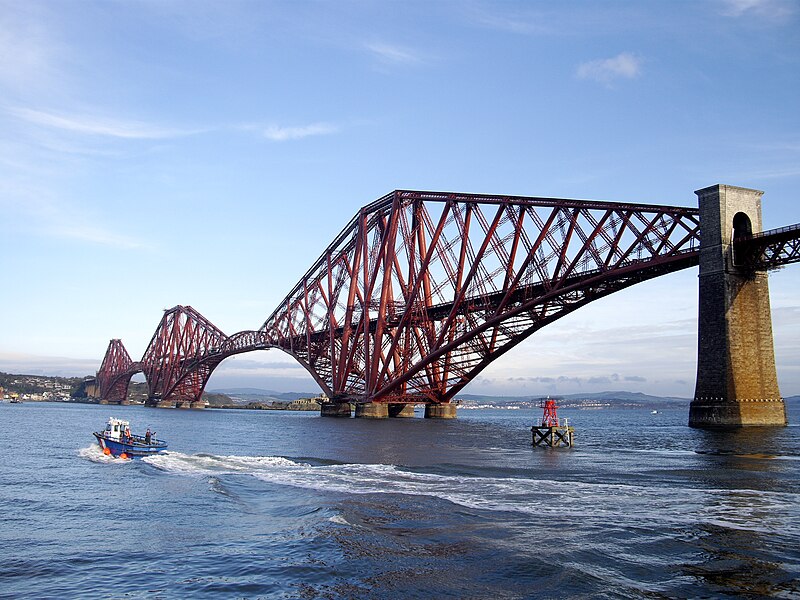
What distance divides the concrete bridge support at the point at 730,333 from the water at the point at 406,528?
1470 cm

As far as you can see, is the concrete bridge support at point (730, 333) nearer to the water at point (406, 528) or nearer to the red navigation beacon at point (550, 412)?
the red navigation beacon at point (550, 412)

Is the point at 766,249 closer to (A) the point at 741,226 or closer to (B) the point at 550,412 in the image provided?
(A) the point at 741,226

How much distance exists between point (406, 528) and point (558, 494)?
8561 mm

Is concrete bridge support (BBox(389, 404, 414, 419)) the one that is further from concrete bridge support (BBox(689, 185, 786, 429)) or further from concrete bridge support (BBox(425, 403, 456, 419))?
concrete bridge support (BBox(689, 185, 786, 429))

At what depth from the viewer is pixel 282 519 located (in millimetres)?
24188

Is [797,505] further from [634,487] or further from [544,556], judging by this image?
[544,556]

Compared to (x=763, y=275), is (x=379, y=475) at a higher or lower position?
lower

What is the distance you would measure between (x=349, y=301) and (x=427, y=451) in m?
53.9

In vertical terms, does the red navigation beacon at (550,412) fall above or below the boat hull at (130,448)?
above

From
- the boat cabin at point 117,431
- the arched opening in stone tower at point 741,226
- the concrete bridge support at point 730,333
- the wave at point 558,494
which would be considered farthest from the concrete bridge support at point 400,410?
the wave at point 558,494

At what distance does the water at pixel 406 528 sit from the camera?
16.7 m

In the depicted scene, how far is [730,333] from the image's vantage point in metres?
56.2

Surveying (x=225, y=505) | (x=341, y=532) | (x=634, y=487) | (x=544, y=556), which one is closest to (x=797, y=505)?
(x=634, y=487)

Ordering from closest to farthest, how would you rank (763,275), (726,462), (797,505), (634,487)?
1. (797,505)
2. (634,487)
3. (726,462)
4. (763,275)
